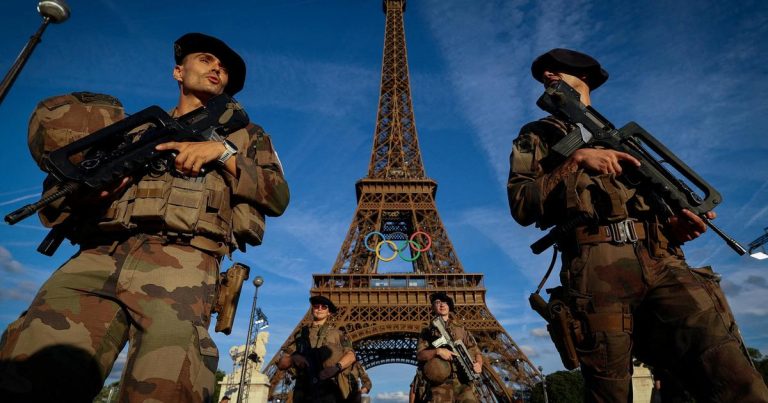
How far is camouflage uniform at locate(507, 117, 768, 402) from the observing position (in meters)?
2.50

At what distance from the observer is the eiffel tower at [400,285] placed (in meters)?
28.5

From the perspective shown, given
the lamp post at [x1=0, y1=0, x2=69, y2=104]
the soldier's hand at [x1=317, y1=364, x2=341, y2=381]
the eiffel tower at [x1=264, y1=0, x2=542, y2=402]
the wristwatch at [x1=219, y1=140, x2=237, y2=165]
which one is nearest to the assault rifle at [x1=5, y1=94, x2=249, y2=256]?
the wristwatch at [x1=219, y1=140, x2=237, y2=165]

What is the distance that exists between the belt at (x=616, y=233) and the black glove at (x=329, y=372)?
5237mm

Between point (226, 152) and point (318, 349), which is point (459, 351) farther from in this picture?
point (226, 152)

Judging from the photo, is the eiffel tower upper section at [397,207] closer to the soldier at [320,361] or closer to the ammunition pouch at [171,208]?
the soldier at [320,361]

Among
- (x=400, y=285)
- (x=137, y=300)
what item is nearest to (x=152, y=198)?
(x=137, y=300)

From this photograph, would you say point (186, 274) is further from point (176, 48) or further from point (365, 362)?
point (365, 362)

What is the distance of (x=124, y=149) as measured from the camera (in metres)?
2.70

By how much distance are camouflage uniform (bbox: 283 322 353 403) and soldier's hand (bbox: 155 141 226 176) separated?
18.0 ft

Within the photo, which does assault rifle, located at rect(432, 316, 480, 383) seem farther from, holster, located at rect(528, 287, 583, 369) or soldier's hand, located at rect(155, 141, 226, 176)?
soldier's hand, located at rect(155, 141, 226, 176)

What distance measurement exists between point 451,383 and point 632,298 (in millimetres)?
5593

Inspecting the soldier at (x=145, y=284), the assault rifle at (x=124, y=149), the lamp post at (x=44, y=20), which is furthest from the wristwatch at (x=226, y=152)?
the lamp post at (x=44, y=20)

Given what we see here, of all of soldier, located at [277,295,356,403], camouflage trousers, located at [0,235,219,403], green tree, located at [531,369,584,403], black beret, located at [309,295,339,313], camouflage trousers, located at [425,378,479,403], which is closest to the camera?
camouflage trousers, located at [0,235,219,403]

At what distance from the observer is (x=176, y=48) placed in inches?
137
